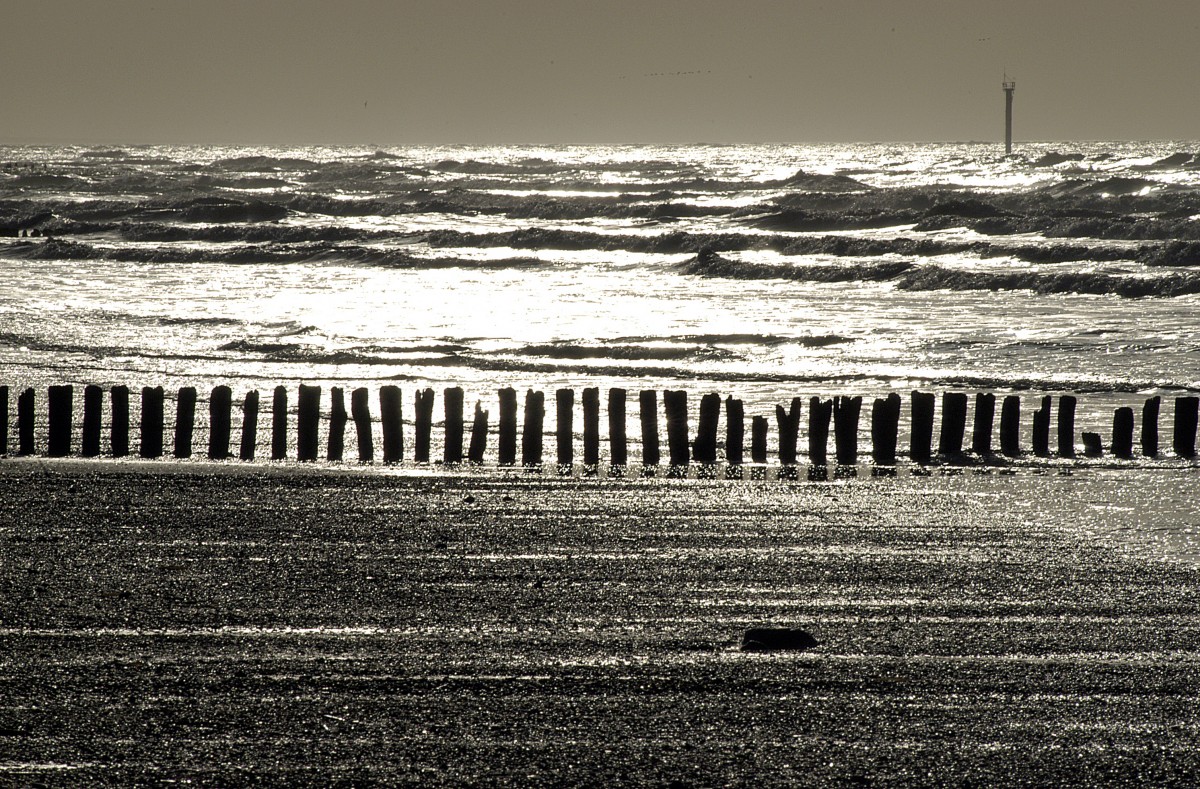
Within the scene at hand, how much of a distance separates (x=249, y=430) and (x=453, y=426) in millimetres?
1357

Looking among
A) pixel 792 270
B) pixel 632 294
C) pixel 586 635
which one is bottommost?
pixel 586 635

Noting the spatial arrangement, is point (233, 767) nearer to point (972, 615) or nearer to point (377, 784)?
point (377, 784)

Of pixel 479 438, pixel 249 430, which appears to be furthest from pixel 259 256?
pixel 479 438

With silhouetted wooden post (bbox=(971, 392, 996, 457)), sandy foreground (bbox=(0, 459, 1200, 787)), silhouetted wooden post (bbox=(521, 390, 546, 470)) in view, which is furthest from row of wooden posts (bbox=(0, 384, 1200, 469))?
sandy foreground (bbox=(0, 459, 1200, 787))

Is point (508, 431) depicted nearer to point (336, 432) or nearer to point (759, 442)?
point (336, 432)

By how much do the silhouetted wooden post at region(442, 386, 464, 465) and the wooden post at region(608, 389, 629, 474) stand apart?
3.32 feet

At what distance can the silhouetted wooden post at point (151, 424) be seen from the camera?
909cm

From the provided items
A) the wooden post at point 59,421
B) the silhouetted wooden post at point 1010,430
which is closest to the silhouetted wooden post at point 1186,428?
the silhouetted wooden post at point 1010,430

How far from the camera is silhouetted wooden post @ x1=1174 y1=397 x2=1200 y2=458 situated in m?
9.34

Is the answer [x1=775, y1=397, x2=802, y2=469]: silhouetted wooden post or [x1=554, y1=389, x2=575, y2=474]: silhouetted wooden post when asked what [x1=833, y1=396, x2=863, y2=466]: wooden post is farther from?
[x1=554, y1=389, x2=575, y2=474]: silhouetted wooden post

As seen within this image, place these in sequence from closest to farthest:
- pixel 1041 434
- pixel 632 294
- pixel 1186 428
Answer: pixel 1186 428 → pixel 1041 434 → pixel 632 294

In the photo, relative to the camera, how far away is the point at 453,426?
364 inches

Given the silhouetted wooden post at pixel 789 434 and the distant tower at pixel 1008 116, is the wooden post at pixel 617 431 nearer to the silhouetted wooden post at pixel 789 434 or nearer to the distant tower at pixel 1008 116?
the silhouetted wooden post at pixel 789 434

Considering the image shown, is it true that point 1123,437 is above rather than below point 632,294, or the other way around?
below
